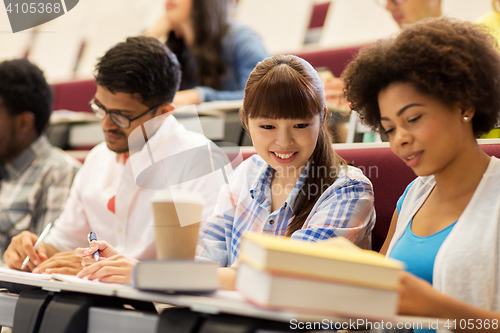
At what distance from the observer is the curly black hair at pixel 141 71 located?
1.20 m

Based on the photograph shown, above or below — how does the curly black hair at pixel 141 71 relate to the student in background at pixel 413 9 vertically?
below

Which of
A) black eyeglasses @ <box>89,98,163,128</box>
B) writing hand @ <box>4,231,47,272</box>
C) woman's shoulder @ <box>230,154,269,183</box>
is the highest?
black eyeglasses @ <box>89,98,163,128</box>

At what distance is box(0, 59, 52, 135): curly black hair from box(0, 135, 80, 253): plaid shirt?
15cm

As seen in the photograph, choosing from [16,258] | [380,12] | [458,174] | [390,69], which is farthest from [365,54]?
[380,12]

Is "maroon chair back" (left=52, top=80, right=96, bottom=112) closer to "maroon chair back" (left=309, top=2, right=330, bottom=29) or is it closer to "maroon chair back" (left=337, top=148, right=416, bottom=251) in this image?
"maroon chair back" (left=309, top=2, right=330, bottom=29)

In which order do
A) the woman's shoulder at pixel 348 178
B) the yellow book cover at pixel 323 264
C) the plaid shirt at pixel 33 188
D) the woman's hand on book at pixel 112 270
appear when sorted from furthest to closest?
the plaid shirt at pixel 33 188, the woman's shoulder at pixel 348 178, the woman's hand on book at pixel 112 270, the yellow book cover at pixel 323 264

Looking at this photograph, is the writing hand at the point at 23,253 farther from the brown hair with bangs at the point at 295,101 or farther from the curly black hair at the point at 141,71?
the brown hair with bangs at the point at 295,101

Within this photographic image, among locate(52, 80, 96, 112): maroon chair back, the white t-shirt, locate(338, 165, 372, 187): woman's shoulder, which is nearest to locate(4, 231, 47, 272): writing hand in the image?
the white t-shirt

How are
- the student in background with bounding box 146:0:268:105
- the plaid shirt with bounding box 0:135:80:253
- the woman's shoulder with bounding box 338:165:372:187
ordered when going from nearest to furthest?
the woman's shoulder with bounding box 338:165:372:187 → the plaid shirt with bounding box 0:135:80:253 → the student in background with bounding box 146:0:268:105

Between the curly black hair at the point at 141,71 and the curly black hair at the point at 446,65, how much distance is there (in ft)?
2.15

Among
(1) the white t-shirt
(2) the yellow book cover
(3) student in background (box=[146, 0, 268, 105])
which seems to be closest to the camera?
(2) the yellow book cover

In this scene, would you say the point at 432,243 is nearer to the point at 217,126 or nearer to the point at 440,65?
the point at 440,65

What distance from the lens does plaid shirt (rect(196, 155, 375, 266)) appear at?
0.86m

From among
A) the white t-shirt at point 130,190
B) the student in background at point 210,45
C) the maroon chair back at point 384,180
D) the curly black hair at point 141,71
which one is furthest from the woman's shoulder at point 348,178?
the student in background at point 210,45
